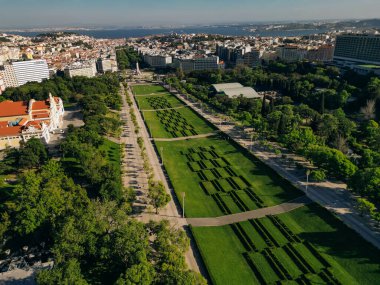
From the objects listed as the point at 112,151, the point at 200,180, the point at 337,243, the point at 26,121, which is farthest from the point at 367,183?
the point at 26,121

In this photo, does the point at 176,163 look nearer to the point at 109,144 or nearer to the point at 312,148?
the point at 109,144

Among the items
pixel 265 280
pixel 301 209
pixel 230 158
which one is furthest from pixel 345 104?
pixel 265 280

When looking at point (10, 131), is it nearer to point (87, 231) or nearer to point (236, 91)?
point (87, 231)

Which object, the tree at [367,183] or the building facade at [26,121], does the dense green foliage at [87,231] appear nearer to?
the building facade at [26,121]

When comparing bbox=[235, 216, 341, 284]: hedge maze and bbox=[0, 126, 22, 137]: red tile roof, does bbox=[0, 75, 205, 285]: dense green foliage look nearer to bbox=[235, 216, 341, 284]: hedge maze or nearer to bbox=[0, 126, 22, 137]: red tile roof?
bbox=[235, 216, 341, 284]: hedge maze

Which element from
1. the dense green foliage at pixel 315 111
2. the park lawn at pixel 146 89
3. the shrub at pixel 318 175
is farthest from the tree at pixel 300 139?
the park lawn at pixel 146 89
